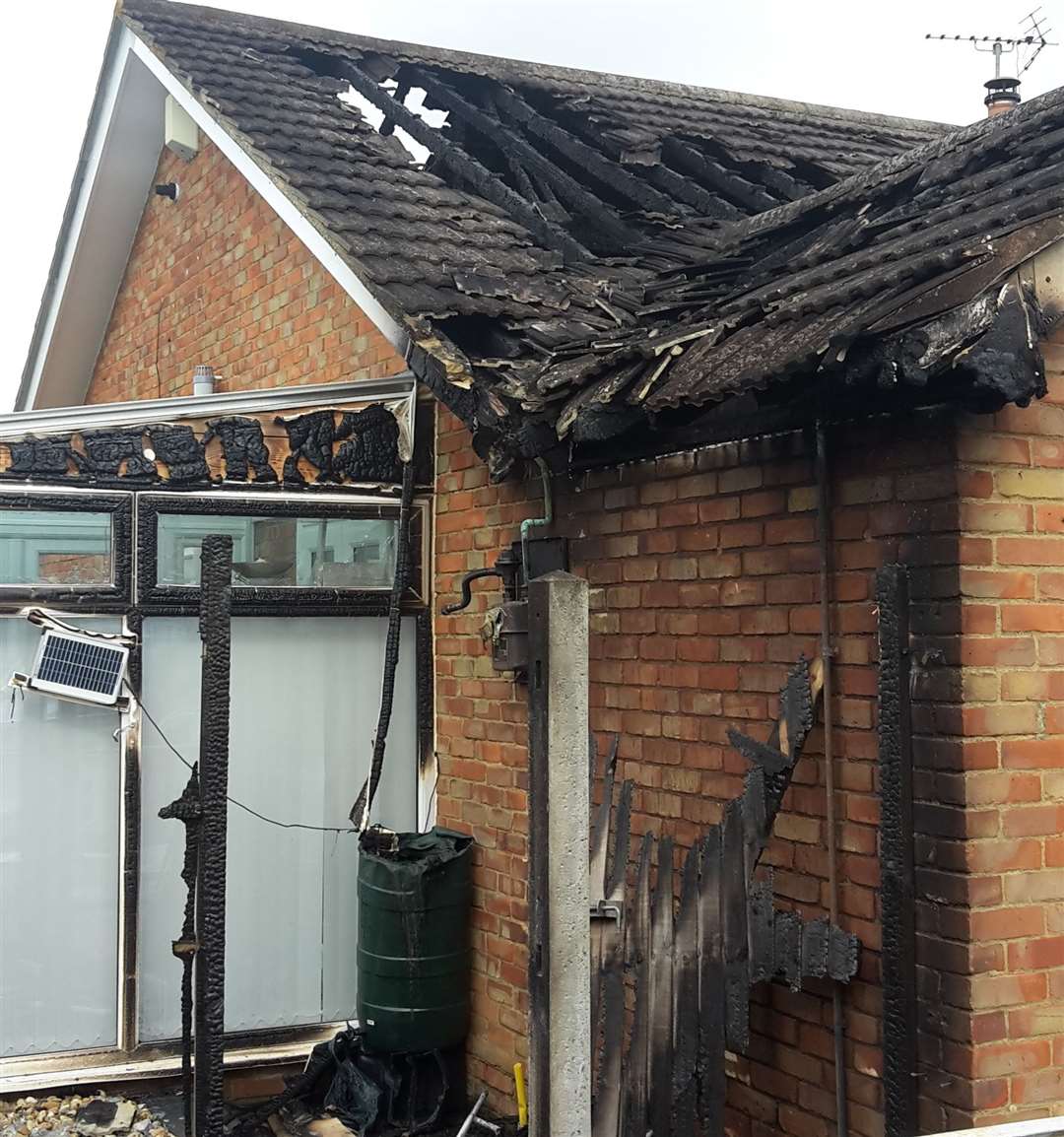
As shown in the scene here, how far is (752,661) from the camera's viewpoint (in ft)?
13.1

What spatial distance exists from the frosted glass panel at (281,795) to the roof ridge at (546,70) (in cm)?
372

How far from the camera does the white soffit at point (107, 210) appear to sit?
6941 millimetres

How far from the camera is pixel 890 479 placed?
3453 mm

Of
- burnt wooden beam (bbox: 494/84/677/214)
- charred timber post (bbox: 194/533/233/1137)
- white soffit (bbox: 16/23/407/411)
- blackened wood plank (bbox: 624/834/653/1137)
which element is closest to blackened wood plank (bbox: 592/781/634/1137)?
blackened wood plank (bbox: 624/834/653/1137)

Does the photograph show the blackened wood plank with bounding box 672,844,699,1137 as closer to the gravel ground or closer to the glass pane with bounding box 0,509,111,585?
the gravel ground

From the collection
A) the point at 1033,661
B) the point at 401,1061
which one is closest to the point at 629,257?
the point at 1033,661

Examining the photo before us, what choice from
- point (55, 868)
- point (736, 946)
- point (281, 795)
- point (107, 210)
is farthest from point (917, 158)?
point (107, 210)

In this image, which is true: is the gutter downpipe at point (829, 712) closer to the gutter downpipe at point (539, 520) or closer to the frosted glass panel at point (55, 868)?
the gutter downpipe at point (539, 520)

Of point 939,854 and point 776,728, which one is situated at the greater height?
point 776,728

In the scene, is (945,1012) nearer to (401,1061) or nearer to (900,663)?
(900,663)

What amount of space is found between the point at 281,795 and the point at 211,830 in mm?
1551

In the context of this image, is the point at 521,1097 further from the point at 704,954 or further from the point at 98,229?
the point at 98,229

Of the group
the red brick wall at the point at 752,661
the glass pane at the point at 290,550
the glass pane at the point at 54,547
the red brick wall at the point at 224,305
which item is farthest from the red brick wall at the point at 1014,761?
the glass pane at the point at 54,547

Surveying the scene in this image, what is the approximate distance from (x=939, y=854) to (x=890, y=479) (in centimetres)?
96
